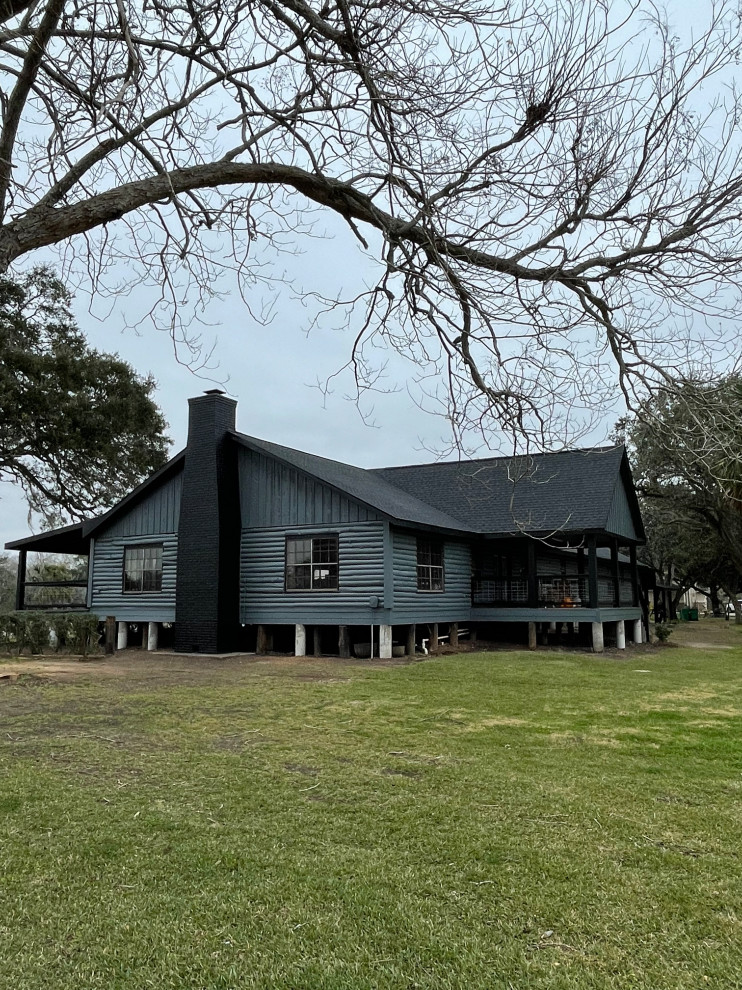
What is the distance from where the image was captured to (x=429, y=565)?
20141 mm

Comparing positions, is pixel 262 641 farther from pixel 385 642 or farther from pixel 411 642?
pixel 411 642

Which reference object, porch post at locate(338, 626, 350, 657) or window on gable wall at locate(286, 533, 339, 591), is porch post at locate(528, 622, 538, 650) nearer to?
porch post at locate(338, 626, 350, 657)

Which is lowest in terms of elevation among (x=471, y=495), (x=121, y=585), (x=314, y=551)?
(x=121, y=585)

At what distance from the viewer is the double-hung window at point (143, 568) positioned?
838 inches

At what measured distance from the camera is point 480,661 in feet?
54.1

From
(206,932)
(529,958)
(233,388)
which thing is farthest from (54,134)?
(529,958)

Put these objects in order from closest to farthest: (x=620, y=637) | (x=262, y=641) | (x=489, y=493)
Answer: (x=262, y=641), (x=620, y=637), (x=489, y=493)

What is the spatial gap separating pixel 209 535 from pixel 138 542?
10.6 feet

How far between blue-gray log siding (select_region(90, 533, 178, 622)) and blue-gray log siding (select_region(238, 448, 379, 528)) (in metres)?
2.58

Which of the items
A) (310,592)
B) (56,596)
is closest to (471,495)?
(310,592)

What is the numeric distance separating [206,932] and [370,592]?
1476 centimetres

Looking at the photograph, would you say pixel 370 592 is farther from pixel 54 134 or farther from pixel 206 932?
pixel 206 932

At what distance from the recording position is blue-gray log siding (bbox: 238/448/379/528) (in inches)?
739

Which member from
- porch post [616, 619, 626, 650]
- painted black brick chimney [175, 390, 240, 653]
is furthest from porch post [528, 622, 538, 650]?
painted black brick chimney [175, 390, 240, 653]
